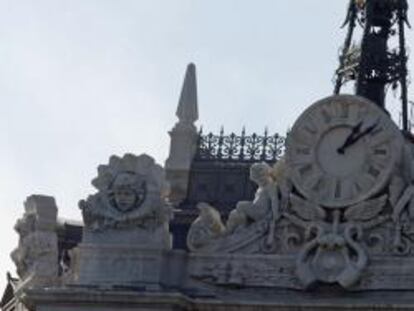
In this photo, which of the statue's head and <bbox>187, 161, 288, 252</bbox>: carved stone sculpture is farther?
the statue's head

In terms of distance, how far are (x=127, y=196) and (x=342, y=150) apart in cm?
553

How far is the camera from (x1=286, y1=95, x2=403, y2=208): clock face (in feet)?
162

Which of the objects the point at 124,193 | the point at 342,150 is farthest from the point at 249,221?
the point at 124,193

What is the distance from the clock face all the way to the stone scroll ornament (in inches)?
134

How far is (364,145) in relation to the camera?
49594 mm

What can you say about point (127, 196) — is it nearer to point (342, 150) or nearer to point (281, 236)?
point (281, 236)

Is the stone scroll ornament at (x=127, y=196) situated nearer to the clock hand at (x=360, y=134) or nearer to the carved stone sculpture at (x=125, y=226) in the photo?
the carved stone sculpture at (x=125, y=226)

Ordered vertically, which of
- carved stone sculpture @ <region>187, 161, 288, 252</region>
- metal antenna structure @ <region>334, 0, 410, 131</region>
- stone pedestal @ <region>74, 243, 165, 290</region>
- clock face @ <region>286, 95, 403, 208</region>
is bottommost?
stone pedestal @ <region>74, 243, 165, 290</region>

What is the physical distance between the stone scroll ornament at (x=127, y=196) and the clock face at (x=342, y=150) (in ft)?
11.2

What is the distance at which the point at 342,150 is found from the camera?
163 ft

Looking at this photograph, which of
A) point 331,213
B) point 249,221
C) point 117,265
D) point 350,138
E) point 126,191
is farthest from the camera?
point 126,191

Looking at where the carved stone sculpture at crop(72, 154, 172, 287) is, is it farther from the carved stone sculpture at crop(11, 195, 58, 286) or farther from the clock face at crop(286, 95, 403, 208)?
the clock face at crop(286, 95, 403, 208)

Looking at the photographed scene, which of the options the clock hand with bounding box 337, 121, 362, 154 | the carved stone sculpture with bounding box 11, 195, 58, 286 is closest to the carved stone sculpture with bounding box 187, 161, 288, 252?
the clock hand with bounding box 337, 121, 362, 154

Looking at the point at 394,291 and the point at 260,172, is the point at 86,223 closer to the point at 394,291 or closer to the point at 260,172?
the point at 260,172
